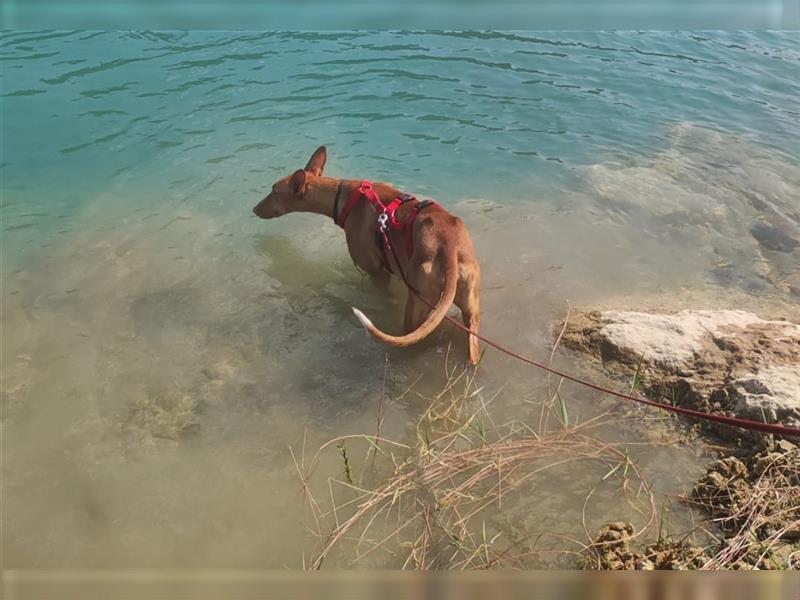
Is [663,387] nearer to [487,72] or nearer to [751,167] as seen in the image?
[751,167]

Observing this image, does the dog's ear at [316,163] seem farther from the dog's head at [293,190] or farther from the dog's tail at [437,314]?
the dog's tail at [437,314]

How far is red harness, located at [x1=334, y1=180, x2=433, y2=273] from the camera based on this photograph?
4.65 meters

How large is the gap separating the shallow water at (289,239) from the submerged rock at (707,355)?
15.1 inches

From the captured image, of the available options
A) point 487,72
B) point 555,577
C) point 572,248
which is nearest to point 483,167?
point 572,248

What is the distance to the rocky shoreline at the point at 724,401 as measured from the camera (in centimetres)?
311

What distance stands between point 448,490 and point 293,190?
308cm

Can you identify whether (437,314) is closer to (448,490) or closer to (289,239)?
(448,490)

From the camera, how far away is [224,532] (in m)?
3.65

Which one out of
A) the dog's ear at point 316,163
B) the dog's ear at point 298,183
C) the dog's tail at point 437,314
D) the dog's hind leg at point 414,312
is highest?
the dog's ear at point 316,163

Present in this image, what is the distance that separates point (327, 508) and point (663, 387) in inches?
93.3

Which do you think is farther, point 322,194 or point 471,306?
point 322,194

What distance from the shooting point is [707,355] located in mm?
4426

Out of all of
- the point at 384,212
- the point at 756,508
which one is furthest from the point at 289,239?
the point at 756,508

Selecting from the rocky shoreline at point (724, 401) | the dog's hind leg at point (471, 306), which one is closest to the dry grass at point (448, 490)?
the rocky shoreline at point (724, 401)
